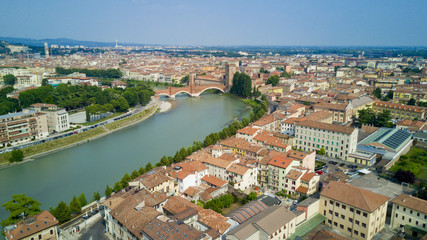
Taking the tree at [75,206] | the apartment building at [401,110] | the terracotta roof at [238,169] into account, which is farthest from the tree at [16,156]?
the apartment building at [401,110]

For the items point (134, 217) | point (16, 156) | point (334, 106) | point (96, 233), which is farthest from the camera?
point (334, 106)

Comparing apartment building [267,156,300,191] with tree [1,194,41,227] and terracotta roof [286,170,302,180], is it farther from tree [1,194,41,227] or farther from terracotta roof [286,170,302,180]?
tree [1,194,41,227]

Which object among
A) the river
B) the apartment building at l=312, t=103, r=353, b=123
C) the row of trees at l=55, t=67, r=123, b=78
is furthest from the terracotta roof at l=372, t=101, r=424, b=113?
the row of trees at l=55, t=67, r=123, b=78

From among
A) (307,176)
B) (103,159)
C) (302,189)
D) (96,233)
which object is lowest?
(103,159)

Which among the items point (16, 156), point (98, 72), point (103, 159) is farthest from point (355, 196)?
point (98, 72)

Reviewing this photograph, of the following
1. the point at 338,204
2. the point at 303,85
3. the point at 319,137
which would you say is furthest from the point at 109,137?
the point at 303,85

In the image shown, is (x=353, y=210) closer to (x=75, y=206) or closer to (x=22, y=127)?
(x=75, y=206)

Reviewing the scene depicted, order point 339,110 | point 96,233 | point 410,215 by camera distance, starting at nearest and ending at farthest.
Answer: point 410,215, point 96,233, point 339,110
